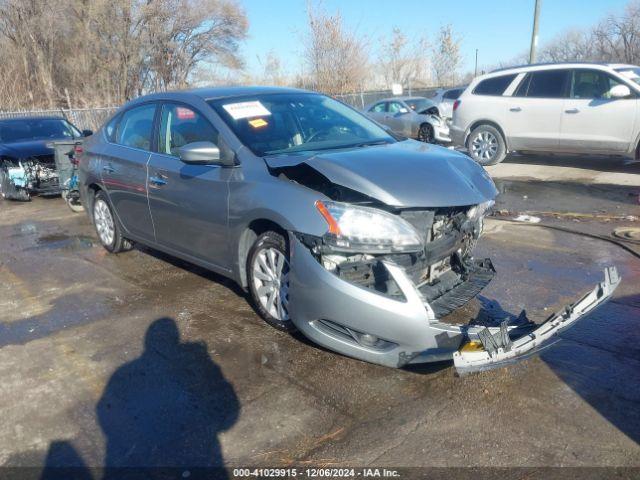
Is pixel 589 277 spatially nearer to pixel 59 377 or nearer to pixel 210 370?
pixel 210 370

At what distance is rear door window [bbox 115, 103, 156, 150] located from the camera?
5223 millimetres

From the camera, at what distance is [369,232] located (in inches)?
132

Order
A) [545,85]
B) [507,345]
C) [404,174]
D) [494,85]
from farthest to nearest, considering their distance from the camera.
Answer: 1. [494,85]
2. [545,85]
3. [404,174]
4. [507,345]

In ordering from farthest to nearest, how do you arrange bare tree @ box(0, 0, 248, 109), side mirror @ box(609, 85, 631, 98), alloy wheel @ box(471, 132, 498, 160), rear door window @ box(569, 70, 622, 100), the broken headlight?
bare tree @ box(0, 0, 248, 109), alloy wheel @ box(471, 132, 498, 160), rear door window @ box(569, 70, 622, 100), side mirror @ box(609, 85, 631, 98), the broken headlight

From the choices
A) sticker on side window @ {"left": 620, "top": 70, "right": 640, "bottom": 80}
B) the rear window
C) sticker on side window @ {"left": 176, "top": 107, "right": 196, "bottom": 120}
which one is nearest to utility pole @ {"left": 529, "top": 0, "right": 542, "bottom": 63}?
the rear window

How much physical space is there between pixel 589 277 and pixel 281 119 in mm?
3100

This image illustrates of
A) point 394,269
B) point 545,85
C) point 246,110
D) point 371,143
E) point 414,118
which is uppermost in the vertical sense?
point 545,85

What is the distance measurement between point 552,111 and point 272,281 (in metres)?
8.06

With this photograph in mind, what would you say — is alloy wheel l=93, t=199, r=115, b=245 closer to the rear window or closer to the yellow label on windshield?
the yellow label on windshield

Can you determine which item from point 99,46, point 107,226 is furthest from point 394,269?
point 99,46

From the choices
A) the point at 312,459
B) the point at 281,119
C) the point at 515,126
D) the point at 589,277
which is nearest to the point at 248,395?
the point at 312,459

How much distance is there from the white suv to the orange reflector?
7.89 m

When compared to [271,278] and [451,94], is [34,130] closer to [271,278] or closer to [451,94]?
[271,278]

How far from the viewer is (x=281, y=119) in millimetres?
4559
